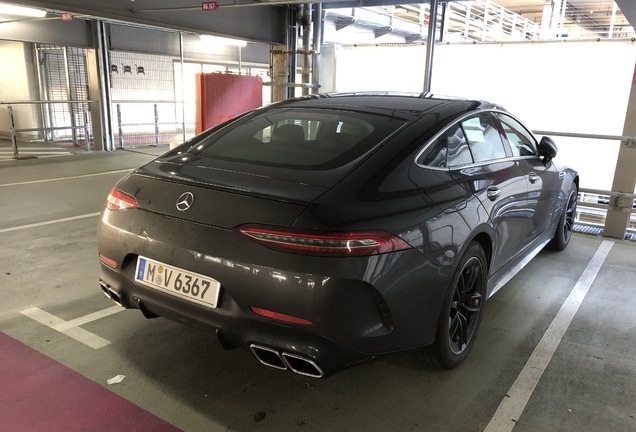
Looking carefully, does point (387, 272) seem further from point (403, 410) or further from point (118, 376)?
point (118, 376)

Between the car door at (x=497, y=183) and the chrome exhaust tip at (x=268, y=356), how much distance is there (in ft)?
4.19

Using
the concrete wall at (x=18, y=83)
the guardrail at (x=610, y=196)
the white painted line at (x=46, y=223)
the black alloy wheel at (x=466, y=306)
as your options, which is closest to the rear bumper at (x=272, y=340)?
the black alloy wheel at (x=466, y=306)

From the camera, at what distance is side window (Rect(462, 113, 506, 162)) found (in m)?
2.84

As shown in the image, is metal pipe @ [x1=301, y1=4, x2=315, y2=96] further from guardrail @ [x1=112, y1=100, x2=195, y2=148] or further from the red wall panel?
guardrail @ [x1=112, y1=100, x2=195, y2=148]

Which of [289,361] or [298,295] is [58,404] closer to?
[289,361]

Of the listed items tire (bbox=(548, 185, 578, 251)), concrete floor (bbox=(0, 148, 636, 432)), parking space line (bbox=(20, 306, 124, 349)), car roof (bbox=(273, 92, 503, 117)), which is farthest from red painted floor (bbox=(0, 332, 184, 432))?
tire (bbox=(548, 185, 578, 251))

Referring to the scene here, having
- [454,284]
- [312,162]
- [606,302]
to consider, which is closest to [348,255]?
[312,162]

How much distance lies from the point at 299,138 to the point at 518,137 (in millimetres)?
1868

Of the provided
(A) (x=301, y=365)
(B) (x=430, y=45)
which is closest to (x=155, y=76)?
(B) (x=430, y=45)

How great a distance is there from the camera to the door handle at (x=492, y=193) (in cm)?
273

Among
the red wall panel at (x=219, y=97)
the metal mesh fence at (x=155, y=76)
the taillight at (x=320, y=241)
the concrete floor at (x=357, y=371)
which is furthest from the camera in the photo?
the metal mesh fence at (x=155, y=76)

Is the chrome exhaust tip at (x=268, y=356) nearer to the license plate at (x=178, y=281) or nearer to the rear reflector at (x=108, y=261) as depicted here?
the license plate at (x=178, y=281)

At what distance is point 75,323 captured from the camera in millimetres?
3047

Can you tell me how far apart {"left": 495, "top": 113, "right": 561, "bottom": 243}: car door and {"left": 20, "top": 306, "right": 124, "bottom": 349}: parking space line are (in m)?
2.85
